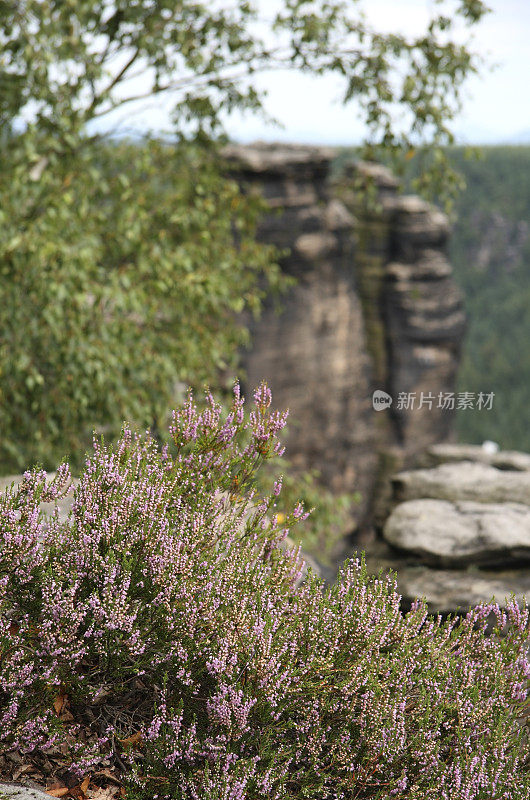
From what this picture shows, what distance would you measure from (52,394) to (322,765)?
211 inches

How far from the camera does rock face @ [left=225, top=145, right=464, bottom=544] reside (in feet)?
68.3

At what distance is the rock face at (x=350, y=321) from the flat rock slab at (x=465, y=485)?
23.1ft

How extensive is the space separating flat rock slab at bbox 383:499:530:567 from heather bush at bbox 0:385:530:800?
277cm

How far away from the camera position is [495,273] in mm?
85062

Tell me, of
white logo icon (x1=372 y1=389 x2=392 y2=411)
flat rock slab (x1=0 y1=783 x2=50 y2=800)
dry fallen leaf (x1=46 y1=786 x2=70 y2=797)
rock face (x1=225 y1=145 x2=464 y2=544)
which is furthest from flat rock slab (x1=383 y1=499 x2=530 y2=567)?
white logo icon (x1=372 y1=389 x2=392 y2=411)

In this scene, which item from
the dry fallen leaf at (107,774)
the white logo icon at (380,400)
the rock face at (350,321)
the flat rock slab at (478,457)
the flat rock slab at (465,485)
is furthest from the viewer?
the white logo icon at (380,400)

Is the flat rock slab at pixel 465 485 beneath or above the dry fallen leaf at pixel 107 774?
above

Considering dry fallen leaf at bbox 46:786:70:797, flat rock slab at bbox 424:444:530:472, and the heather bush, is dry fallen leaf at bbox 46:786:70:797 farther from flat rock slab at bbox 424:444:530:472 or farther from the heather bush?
flat rock slab at bbox 424:444:530:472

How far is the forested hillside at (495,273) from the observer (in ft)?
254

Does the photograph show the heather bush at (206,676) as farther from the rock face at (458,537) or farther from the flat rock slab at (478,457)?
the flat rock slab at (478,457)

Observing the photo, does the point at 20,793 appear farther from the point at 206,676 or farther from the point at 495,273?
the point at 495,273

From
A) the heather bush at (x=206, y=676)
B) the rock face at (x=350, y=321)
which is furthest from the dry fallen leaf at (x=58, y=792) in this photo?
Result: the rock face at (x=350, y=321)

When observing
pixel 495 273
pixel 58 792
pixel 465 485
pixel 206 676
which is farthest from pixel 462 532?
pixel 495 273

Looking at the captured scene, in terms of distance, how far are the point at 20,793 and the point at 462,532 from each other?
456 cm
